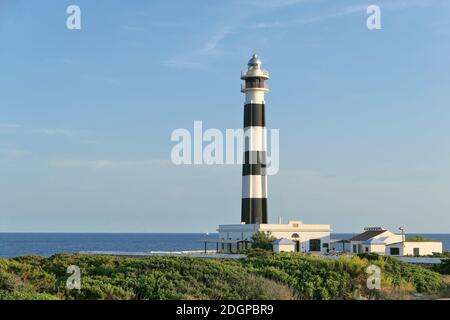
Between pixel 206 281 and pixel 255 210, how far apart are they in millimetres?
33435

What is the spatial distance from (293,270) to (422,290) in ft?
14.9

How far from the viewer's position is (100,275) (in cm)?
2039

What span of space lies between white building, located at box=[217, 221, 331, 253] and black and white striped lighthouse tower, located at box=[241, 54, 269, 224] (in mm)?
→ 1042

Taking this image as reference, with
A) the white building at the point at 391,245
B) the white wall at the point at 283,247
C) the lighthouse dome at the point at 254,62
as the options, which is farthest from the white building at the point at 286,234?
the lighthouse dome at the point at 254,62

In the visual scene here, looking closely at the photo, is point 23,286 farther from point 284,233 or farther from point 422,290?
point 284,233

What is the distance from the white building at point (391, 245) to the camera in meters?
48.0

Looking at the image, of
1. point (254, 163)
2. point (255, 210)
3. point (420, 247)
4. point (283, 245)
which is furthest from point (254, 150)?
point (420, 247)

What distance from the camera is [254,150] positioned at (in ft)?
169

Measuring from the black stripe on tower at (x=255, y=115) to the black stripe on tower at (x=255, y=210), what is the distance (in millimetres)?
5646

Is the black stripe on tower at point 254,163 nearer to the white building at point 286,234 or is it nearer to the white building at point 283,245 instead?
the white building at point 286,234

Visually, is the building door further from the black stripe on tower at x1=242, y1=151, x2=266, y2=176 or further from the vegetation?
the vegetation

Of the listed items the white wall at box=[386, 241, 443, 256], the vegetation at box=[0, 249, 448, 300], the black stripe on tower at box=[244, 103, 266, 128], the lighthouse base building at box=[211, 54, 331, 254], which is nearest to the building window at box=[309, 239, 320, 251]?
the lighthouse base building at box=[211, 54, 331, 254]

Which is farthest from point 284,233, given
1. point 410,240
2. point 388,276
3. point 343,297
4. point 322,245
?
point 343,297
